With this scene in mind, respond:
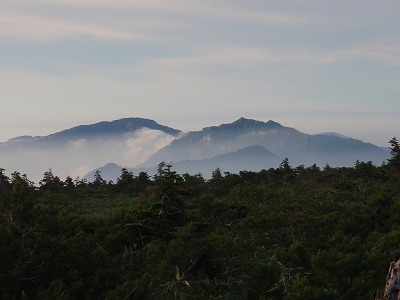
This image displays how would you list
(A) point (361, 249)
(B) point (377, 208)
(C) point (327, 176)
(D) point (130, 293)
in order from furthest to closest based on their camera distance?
(C) point (327, 176), (B) point (377, 208), (A) point (361, 249), (D) point (130, 293)

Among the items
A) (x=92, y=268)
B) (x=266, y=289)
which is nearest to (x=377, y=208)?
(x=266, y=289)

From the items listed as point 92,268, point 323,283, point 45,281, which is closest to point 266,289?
point 323,283

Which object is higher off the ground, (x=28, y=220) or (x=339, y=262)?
(x=28, y=220)

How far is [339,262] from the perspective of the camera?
6.81m

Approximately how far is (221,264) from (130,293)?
289cm

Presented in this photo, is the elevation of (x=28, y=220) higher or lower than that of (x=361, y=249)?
higher

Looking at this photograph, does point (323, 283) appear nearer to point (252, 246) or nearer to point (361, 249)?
point (361, 249)

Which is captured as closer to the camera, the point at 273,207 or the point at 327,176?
the point at 273,207

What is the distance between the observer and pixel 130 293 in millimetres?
5820

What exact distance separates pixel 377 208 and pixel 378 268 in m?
4.91

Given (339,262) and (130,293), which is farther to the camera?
(339,262)

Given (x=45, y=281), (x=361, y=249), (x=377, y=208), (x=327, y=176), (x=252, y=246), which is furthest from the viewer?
(x=327, y=176)

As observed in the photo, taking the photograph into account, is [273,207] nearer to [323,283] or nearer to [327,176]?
[323,283]

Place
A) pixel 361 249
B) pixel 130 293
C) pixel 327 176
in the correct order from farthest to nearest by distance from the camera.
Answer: pixel 327 176, pixel 361 249, pixel 130 293
